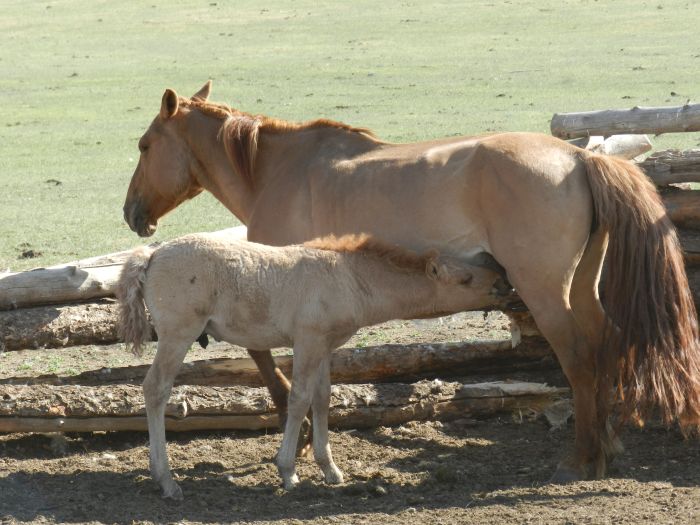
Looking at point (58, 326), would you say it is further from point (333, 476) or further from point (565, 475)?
point (565, 475)

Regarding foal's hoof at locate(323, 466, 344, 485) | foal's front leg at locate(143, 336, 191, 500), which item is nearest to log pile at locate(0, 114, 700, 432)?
foal's front leg at locate(143, 336, 191, 500)

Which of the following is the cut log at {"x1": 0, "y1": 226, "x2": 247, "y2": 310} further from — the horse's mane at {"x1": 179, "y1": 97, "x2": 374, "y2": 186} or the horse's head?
the horse's mane at {"x1": 179, "y1": 97, "x2": 374, "y2": 186}

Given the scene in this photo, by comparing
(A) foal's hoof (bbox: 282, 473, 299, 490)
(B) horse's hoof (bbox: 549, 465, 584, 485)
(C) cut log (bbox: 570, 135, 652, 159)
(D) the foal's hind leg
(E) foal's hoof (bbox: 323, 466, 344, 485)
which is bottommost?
(B) horse's hoof (bbox: 549, 465, 584, 485)

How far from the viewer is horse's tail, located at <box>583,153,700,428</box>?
6469mm

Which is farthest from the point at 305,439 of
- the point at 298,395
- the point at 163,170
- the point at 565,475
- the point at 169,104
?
the point at 169,104

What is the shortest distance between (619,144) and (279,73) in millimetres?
17419

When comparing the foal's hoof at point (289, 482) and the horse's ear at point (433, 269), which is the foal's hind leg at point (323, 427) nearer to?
the foal's hoof at point (289, 482)

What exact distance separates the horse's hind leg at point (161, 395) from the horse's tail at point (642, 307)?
2.50 metres

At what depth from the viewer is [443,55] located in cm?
2825

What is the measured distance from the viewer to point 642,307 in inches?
257

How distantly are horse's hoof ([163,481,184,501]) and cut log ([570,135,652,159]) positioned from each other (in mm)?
4814

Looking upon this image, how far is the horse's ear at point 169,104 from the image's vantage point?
8.30 m

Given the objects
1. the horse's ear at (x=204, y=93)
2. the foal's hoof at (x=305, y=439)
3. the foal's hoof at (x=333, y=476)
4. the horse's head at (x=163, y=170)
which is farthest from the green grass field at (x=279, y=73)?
Result: the foal's hoof at (x=333, y=476)

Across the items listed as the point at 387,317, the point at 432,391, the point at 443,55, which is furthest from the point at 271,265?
the point at 443,55
